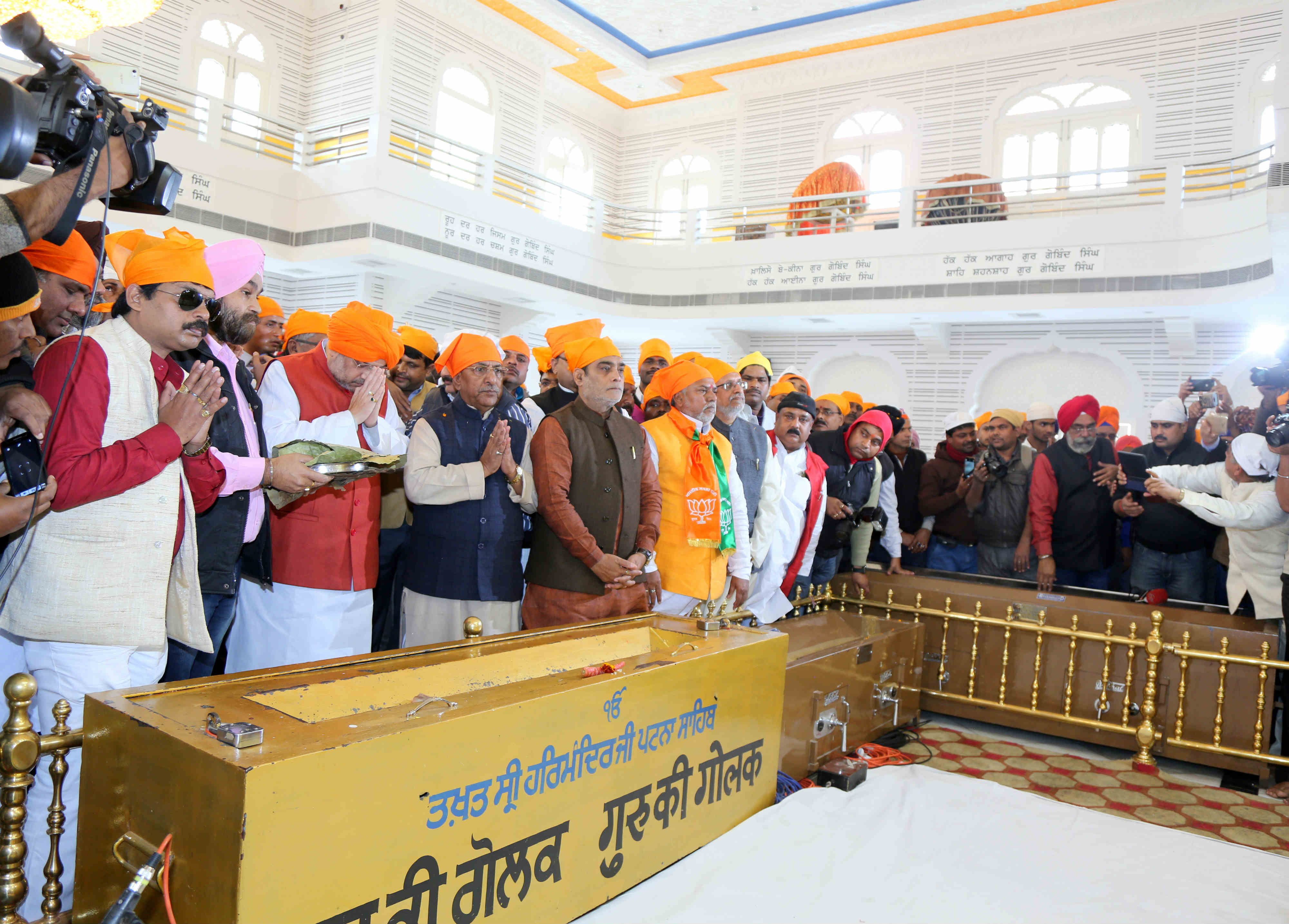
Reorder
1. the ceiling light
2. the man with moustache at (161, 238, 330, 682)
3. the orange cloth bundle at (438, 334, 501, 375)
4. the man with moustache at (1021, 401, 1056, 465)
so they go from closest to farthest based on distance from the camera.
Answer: the man with moustache at (161, 238, 330, 682)
the orange cloth bundle at (438, 334, 501, 375)
the man with moustache at (1021, 401, 1056, 465)
the ceiling light

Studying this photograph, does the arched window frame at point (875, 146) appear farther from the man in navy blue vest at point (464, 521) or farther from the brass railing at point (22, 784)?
the brass railing at point (22, 784)

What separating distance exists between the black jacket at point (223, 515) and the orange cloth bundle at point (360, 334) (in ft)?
1.39

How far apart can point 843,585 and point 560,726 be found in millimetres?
3113

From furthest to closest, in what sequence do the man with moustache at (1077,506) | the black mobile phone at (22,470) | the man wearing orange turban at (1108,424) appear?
the man wearing orange turban at (1108,424)
the man with moustache at (1077,506)
the black mobile phone at (22,470)

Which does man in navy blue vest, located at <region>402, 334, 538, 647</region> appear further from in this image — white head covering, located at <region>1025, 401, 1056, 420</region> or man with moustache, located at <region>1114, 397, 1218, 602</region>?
white head covering, located at <region>1025, 401, 1056, 420</region>

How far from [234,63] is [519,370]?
9417mm

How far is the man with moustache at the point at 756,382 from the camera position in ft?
15.7

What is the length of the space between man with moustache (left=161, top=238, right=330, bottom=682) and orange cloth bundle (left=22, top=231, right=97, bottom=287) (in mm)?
402

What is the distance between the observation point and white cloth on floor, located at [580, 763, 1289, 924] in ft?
6.86

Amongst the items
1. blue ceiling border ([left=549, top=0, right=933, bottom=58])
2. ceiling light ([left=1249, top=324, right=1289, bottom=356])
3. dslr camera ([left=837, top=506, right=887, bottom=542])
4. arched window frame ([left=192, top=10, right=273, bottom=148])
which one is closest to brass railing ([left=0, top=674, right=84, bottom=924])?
dslr camera ([left=837, top=506, right=887, bottom=542])

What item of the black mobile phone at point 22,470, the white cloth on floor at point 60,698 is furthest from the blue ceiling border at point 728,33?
the white cloth on floor at point 60,698

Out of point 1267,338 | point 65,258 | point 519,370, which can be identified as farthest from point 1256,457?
point 1267,338

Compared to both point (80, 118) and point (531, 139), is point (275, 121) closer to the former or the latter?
point (531, 139)

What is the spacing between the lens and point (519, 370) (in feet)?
13.9
